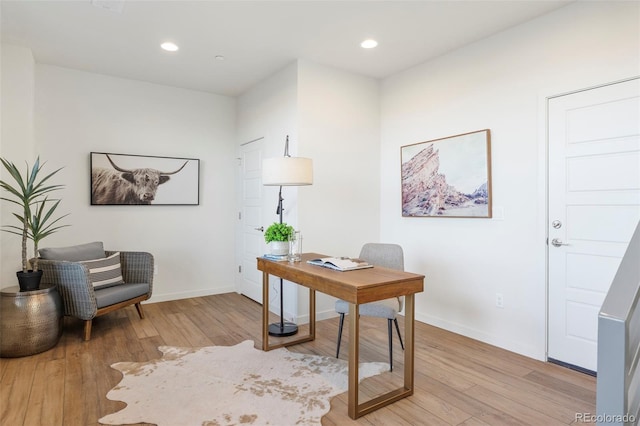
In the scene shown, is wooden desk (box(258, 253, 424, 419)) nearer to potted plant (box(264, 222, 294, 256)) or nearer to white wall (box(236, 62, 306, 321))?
potted plant (box(264, 222, 294, 256))

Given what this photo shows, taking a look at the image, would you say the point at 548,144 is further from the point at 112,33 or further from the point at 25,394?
the point at 25,394

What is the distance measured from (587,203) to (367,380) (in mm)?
1978

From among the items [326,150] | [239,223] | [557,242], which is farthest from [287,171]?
[239,223]

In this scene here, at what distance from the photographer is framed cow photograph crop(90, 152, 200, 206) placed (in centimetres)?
411

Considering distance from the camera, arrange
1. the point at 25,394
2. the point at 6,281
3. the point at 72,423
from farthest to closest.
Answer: the point at 6,281 → the point at 25,394 → the point at 72,423

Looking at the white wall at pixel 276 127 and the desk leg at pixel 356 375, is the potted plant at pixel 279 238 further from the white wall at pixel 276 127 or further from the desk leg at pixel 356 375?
the desk leg at pixel 356 375

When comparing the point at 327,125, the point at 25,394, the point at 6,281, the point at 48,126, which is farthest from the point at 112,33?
the point at 25,394

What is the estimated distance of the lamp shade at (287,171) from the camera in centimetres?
288

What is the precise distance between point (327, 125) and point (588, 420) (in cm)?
310

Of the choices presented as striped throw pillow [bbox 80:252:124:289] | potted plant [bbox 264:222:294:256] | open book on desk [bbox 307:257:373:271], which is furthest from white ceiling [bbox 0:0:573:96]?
striped throw pillow [bbox 80:252:124:289]

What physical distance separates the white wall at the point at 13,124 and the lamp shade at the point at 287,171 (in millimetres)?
2455

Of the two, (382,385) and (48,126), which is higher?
(48,126)

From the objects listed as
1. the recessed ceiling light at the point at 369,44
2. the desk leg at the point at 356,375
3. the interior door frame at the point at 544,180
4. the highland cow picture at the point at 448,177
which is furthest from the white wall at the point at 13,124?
the interior door frame at the point at 544,180

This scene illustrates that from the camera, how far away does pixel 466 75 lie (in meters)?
3.33
